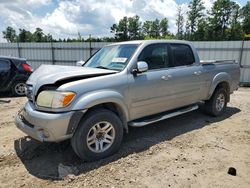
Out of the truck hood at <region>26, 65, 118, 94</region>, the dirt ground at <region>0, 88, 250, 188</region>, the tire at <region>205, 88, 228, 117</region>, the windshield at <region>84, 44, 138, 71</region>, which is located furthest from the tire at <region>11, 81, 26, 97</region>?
the tire at <region>205, 88, 228, 117</region>

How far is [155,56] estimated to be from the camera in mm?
4605

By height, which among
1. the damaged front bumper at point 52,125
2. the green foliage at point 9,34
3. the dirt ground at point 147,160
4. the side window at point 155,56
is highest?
the green foliage at point 9,34

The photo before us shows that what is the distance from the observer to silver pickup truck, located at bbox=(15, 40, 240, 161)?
132 inches

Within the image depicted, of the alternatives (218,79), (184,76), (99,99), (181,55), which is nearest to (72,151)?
(99,99)

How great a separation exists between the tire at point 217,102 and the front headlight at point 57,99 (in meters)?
3.92

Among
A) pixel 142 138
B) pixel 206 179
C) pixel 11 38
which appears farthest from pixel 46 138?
pixel 11 38

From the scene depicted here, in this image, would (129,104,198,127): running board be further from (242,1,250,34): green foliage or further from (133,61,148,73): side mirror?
(242,1,250,34): green foliage

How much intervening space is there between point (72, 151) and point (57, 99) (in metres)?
1.19

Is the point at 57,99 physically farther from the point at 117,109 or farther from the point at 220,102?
the point at 220,102

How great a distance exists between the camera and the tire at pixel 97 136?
347 centimetres

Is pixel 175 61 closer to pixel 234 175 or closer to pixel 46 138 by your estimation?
pixel 234 175

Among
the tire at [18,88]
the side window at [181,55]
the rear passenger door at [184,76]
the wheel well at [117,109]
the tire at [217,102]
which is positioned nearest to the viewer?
the wheel well at [117,109]

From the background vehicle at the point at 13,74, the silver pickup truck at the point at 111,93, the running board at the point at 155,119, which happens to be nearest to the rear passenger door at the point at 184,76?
the silver pickup truck at the point at 111,93

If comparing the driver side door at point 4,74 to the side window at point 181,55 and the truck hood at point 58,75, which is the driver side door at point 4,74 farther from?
the side window at point 181,55
